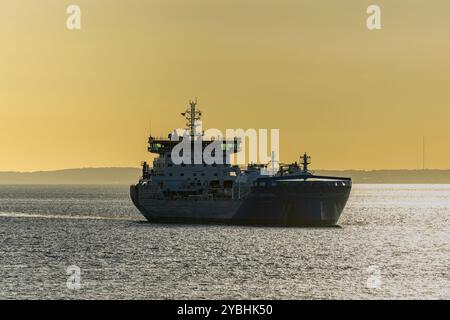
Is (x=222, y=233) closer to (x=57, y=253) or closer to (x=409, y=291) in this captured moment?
(x=57, y=253)

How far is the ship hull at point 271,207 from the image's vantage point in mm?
100625

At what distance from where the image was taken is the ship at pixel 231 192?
332 ft

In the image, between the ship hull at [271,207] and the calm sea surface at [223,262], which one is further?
the ship hull at [271,207]

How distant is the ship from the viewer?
10106cm

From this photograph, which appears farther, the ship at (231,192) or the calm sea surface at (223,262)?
the ship at (231,192)

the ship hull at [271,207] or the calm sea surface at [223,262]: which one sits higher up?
the ship hull at [271,207]

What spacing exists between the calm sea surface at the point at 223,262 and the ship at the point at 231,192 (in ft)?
7.21

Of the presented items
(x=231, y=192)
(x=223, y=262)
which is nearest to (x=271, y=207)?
(x=231, y=192)

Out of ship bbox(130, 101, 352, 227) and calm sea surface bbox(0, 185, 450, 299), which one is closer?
calm sea surface bbox(0, 185, 450, 299)

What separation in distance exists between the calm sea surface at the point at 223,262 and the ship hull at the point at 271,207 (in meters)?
2.04

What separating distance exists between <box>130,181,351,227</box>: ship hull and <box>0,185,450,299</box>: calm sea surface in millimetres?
2043

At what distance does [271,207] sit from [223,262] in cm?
3276
